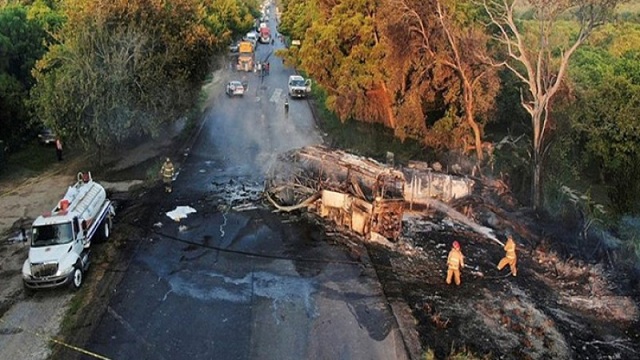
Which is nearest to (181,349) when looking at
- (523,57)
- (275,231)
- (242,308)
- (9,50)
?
(242,308)

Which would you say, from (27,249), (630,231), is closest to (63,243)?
(27,249)

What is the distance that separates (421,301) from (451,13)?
21961 millimetres

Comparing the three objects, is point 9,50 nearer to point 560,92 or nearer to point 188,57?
point 188,57

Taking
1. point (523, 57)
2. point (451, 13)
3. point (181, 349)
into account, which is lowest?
point (181, 349)

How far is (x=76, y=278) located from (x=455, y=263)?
38.5 ft

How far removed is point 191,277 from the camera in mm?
19328

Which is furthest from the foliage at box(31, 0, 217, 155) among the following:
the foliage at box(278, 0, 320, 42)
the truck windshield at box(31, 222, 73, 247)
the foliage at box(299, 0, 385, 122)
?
the foliage at box(278, 0, 320, 42)

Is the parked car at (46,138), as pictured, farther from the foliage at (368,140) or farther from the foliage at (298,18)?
the foliage at (298,18)

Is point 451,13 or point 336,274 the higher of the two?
point 451,13

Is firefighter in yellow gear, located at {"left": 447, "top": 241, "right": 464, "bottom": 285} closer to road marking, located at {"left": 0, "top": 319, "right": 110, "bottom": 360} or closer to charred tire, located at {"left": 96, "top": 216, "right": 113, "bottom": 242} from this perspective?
road marking, located at {"left": 0, "top": 319, "right": 110, "bottom": 360}

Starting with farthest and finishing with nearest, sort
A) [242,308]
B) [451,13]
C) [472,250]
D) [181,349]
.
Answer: [451,13] → [472,250] → [242,308] → [181,349]

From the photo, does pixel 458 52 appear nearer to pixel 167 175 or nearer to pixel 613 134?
pixel 613 134

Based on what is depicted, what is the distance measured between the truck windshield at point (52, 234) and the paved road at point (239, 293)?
2294 mm

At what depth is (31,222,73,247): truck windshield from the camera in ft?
60.2
